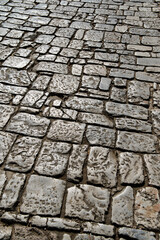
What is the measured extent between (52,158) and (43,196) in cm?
43

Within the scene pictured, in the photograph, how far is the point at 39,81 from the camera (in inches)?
141

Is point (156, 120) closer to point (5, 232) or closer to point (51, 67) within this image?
point (51, 67)

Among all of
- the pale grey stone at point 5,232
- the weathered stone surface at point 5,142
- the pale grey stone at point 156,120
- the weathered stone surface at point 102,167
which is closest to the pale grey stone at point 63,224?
the pale grey stone at point 5,232

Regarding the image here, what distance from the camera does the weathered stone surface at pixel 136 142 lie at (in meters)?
2.71

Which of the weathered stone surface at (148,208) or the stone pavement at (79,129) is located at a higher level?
the stone pavement at (79,129)

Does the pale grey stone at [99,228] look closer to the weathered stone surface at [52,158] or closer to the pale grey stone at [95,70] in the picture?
the weathered stone surface at [52,158]

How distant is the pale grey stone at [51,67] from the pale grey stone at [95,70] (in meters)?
0.31

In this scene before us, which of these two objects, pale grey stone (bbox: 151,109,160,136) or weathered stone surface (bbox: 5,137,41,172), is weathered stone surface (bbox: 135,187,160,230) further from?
weathered stone surface (bbox: 5,137,41,172)

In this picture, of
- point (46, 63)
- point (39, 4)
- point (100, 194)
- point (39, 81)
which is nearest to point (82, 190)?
point (100, 194)

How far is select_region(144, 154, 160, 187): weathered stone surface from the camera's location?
2404mm

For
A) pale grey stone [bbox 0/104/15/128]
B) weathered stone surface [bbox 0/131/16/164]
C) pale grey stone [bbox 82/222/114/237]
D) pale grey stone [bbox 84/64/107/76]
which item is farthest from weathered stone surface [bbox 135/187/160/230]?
pale grey stone [bbox 84/64/107/76]

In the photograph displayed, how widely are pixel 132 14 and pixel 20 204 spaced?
4.81 metres

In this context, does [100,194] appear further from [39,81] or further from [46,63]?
[46,63]

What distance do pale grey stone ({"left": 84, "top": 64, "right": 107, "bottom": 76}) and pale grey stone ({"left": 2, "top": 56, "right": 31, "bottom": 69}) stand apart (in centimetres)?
93
